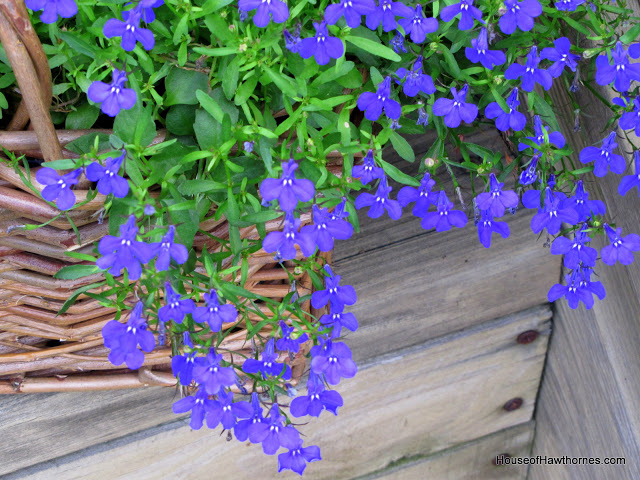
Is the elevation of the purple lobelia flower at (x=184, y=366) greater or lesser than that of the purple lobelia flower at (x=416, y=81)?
lesser

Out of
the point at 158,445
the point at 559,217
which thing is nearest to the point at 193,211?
the point at 559,217

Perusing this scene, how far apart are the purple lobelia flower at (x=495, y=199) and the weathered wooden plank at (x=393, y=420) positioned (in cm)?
61

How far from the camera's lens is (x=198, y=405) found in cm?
80

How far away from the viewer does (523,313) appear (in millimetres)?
1408

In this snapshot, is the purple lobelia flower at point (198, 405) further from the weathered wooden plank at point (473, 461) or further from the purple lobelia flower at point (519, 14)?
the weathered wooden plank at point (473, 461)

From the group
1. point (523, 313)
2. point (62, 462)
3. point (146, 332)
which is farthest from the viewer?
point (523, 313)

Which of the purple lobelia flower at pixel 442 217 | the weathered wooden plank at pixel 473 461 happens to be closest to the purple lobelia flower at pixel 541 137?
the purple lobelia flower at pixel 442 217

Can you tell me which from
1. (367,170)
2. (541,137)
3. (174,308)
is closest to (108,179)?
(174,308)

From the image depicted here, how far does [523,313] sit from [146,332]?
937mm

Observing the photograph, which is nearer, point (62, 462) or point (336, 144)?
point (336, 144)

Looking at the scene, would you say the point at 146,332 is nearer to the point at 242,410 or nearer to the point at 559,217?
the point at 242,410

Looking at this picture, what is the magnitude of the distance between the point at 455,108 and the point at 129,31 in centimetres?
37

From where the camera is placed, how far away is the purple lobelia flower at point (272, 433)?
0.79 metres

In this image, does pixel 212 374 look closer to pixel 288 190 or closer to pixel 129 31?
pixel 288 190
